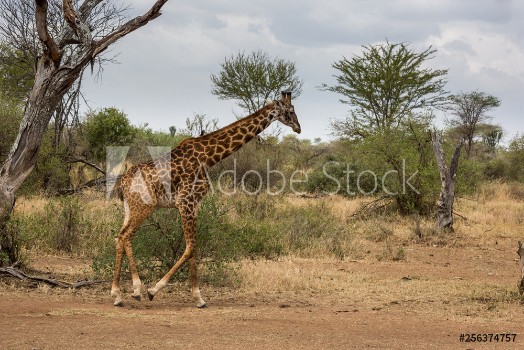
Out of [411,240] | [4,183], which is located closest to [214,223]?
[4,183]

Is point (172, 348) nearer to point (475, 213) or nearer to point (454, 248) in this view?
point (454, 248)

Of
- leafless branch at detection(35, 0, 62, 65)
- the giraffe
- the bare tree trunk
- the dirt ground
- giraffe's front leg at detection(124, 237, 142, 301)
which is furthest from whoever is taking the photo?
the bare tree trunk

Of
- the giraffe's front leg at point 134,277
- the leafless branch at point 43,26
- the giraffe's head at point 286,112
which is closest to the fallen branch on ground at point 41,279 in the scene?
the giraffe's front leg at point 134,277

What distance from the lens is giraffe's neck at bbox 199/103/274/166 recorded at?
27.6 ft

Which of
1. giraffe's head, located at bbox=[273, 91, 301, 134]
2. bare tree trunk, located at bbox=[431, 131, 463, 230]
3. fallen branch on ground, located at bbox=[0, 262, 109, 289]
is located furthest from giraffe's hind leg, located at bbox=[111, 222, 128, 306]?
bare tree trunk, located at bbox=[431, 131, 463, 230]

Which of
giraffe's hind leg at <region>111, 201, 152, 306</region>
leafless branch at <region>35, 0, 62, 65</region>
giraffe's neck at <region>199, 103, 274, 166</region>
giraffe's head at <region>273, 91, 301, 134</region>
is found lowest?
giraffe's hind leg at <region>111, 201, 152, 306</region>

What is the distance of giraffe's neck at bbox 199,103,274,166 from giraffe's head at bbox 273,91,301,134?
0.09 m

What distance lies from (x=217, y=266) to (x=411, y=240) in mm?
6285

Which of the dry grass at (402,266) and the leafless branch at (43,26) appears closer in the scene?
the dry grass at (402,266)

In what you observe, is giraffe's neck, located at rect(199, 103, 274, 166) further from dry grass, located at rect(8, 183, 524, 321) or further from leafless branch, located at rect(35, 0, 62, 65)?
leafless branch, located at rect(35, 0, 62, 65)

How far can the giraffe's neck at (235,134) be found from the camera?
8414 millimetres

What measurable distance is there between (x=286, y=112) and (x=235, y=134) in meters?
0.67

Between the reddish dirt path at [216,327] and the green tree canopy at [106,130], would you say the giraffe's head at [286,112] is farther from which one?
the green tree canopy at [106,130]

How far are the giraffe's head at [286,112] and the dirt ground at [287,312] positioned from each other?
2.15 metres
